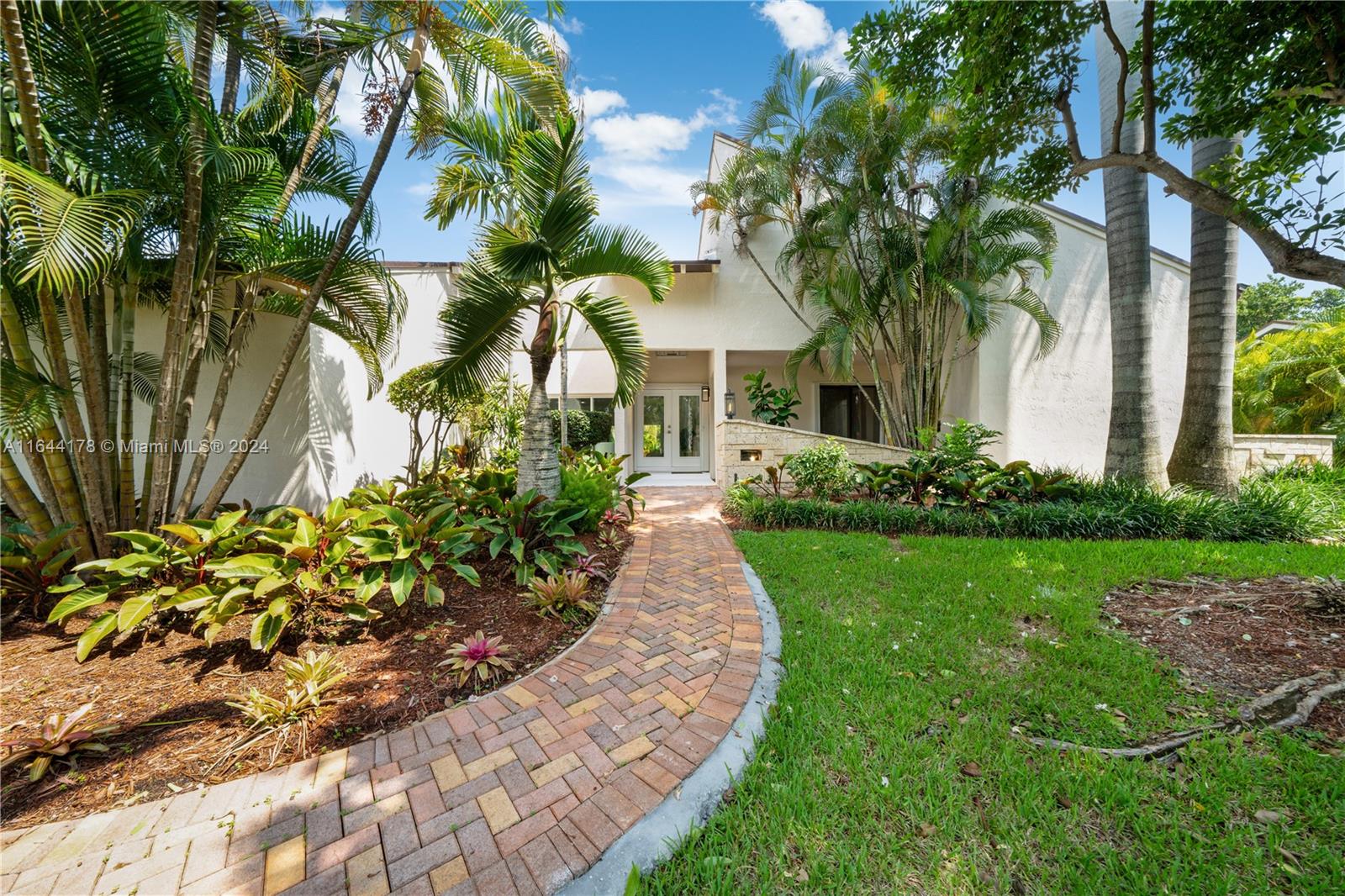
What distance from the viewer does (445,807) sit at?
7.48 feet

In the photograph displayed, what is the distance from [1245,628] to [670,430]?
42.2ft

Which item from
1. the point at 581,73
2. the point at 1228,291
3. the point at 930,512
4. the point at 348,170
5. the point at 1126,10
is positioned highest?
the point at 1126,10

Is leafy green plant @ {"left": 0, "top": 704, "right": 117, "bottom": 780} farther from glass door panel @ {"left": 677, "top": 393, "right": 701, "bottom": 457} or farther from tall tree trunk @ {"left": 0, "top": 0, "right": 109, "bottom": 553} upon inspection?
glass door panel @ {"left": 677, "top": 393, "right": 701, "bottom": 457}

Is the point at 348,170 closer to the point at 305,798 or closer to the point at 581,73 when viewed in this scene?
the point at 581,73

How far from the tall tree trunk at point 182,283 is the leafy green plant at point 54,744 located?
10.2 feet

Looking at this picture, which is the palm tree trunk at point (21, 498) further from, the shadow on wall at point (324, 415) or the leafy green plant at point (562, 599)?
the leafy green plant at point (562, 599)

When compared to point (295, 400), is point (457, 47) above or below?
above

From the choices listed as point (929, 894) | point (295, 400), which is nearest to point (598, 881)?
point (929, 894)

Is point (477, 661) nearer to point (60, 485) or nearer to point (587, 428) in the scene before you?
point (60, 485)

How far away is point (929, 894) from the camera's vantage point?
188 centimetres

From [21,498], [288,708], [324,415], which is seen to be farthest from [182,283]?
[288,708]

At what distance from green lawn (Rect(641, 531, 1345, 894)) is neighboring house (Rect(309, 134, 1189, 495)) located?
279 inches

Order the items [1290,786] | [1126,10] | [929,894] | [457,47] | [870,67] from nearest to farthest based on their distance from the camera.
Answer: [929,894] < [1290,786] < [457,47] < [870,67] < [1126,10]

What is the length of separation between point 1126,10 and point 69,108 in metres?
13.8
